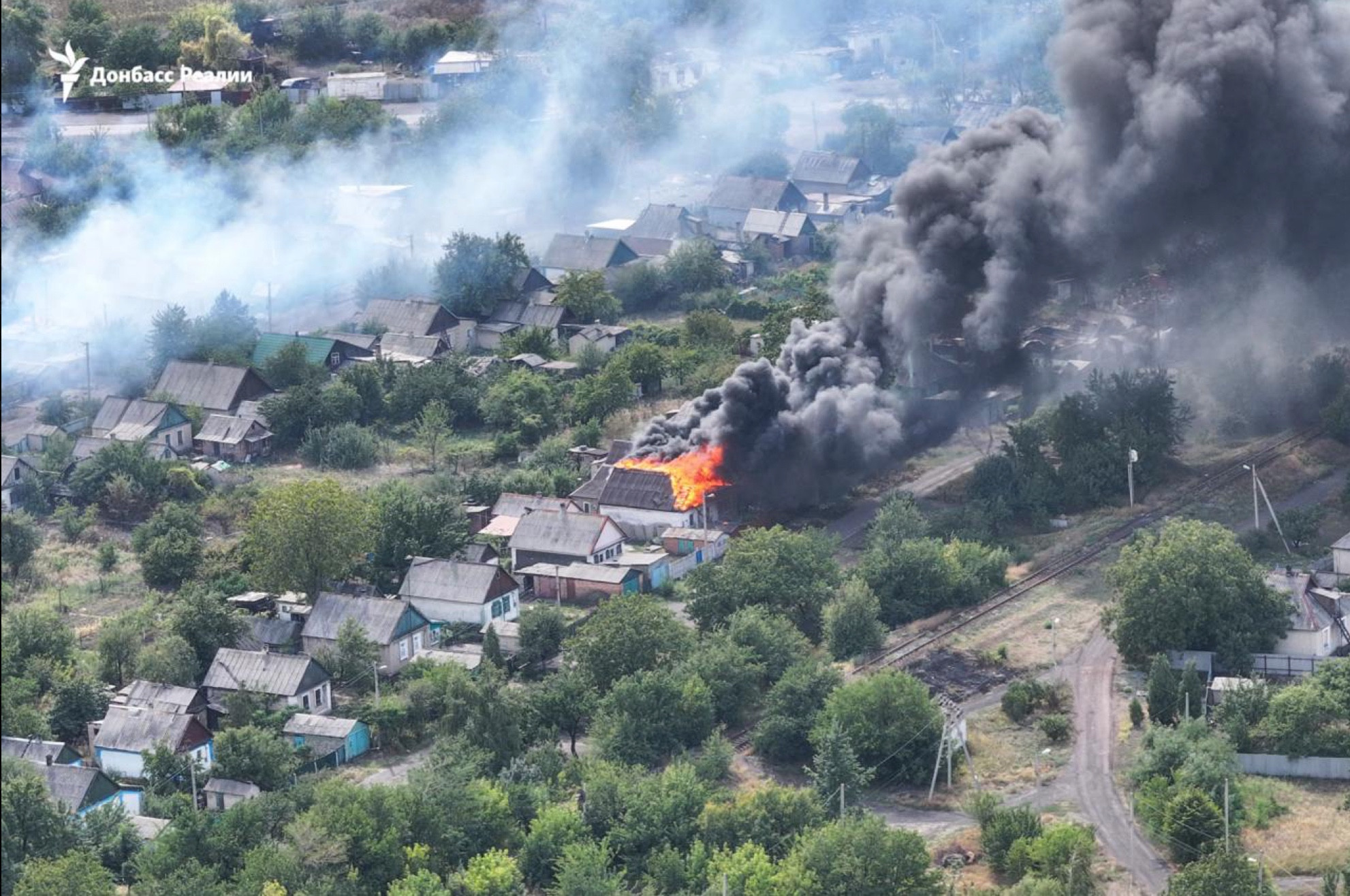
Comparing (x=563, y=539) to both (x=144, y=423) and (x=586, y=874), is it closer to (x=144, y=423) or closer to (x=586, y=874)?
(x=144, y=423)

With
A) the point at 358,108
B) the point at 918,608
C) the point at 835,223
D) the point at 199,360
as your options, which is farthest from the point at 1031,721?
the point at 358,108

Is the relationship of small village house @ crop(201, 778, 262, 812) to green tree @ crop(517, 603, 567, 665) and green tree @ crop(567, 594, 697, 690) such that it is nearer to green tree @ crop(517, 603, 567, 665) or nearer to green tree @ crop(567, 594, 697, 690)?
green tree @ crop(567, 594, 697, 690)

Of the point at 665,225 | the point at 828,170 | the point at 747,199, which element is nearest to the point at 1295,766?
the point at 665,225

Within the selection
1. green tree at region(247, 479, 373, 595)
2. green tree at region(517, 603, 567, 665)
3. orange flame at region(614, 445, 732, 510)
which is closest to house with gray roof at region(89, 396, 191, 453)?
green tree at region(247, 479, 373, 595)

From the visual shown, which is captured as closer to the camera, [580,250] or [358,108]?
[580,250]

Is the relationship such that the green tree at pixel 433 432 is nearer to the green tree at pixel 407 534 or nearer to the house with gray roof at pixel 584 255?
the green tree at pixel 407 534

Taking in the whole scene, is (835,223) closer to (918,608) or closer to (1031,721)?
(918,608)
